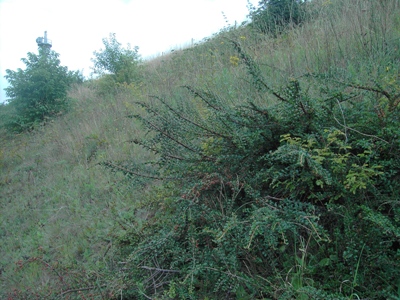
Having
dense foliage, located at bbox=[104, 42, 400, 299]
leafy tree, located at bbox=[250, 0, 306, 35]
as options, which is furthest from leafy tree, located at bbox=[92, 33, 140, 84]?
dense foliage, located at bbox=[104, 42, 400, 299]

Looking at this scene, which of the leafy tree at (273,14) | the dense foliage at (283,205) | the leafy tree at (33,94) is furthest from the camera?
the leafy tree at (33,94)

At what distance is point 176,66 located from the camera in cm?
1056

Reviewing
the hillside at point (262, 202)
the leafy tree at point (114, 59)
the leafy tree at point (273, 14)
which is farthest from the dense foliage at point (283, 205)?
the leafy tree at point (114, 59)

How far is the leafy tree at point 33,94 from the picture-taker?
482 inches

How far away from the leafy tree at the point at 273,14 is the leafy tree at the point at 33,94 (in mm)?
8343

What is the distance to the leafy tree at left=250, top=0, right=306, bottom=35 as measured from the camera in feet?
23.5

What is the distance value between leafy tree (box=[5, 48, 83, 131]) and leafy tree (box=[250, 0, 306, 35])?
834cm

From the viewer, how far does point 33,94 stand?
1232 centimetres

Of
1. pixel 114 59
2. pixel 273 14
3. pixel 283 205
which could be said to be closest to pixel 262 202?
pixel 283 205

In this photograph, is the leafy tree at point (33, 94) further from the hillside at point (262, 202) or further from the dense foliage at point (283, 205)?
the dense foliage at point (283, 205)

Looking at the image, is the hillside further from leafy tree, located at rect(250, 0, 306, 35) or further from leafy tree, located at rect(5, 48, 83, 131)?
leafy tree, located at rect(5, 48, 83, 131)

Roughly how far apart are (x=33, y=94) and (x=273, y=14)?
947cm

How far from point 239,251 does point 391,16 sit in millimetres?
4605

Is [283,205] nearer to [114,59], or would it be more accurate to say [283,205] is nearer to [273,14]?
[273,14]
